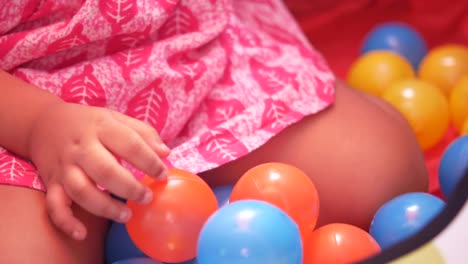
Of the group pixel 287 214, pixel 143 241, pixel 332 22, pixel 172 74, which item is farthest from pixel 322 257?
pixel 332 22

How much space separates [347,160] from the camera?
93cm

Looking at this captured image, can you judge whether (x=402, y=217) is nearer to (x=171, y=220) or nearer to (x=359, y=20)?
(x=171, y=220)

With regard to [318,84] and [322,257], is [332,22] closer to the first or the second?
[318,84]

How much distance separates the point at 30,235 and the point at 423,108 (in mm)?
617

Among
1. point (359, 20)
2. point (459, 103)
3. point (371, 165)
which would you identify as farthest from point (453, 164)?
point (359, 20)

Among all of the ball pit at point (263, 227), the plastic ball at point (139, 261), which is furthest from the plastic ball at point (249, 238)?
the plastic ball at point (139, 261)

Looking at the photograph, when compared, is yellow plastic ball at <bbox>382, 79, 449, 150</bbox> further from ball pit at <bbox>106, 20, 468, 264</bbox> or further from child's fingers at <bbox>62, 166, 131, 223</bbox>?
child's fingers at <bbox>62, 166, 131, 223</bbox>

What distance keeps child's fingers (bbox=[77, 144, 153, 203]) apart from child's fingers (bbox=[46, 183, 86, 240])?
4cm

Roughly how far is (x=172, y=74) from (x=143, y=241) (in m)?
0.25

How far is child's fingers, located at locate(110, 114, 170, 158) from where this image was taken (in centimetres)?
72

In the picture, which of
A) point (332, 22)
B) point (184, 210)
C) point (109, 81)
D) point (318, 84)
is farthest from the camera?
point (332, 22)

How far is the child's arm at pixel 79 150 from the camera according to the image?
695mm

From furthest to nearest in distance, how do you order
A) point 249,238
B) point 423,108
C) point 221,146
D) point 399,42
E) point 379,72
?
point 399,42 < point 379,72 < point 423,108 < point 221,146 < point 249,238

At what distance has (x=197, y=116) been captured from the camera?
3.05ft
